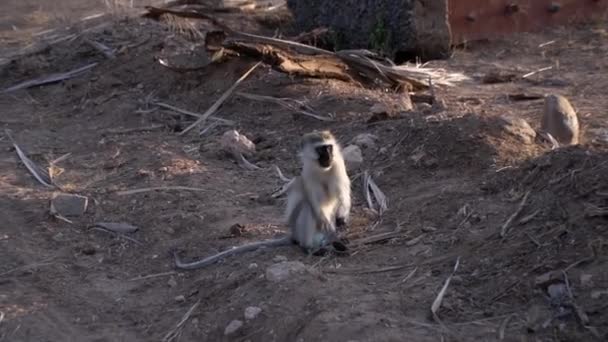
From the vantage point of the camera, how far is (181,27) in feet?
35.8

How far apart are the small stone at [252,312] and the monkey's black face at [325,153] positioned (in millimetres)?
1204

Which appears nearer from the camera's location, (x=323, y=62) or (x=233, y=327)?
(x=233, y=327)

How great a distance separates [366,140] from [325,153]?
1720 millimetres

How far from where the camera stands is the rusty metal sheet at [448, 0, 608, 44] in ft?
36.7

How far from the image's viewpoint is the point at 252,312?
532 centimetres

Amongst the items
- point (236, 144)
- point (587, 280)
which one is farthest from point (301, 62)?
point (587, 280)

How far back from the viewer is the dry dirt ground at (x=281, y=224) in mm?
5023

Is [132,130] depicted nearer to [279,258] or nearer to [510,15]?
[279,258]

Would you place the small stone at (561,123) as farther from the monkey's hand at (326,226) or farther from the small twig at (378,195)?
the monkey's hand at (326,226)

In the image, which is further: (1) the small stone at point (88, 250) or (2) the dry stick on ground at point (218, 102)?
(2) the dry stick on ground at point (218, 102)

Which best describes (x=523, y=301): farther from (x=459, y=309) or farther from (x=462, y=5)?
(x=462, y=5)

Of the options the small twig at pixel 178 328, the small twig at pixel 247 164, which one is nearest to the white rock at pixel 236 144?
the small twig at pixel 247 164

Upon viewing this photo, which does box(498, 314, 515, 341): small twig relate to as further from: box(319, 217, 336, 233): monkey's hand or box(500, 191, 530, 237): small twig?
box(319, 217, 336, 233): monkey's hand

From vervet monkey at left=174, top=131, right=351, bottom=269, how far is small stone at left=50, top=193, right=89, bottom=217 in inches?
44.1
